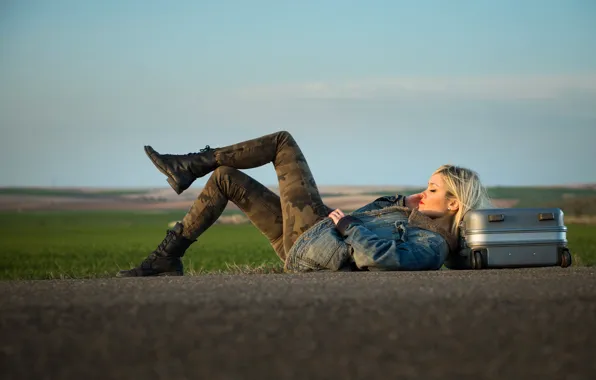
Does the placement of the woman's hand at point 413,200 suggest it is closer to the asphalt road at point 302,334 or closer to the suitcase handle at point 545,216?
the suitcase handle at point 545,216

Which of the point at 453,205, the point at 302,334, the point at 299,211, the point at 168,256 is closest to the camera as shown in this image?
the point at 302,334

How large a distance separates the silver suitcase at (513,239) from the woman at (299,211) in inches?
7.6

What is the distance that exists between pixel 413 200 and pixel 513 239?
0.84 metres

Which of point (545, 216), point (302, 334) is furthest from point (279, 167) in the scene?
point (302, 334)

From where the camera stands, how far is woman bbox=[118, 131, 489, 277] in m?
6.31

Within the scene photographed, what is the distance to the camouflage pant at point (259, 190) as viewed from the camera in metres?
6.88

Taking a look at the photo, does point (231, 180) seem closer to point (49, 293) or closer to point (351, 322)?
point (49, 293)

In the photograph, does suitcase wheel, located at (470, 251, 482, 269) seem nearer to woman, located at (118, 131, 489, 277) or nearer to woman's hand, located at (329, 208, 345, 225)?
woman, located at (118, 131, 489, 277)

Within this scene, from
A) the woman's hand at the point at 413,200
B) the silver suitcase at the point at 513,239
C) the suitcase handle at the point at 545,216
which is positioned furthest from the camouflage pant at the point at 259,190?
the suitcase handle at the point at 545,216

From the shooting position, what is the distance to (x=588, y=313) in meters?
3.85

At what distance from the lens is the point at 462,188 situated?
665 cm

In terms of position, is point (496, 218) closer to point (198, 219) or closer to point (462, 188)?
point (462, 188)

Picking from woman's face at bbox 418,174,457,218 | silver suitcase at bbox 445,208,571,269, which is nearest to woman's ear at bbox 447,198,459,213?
woman's face at bbox 418,174,457,218

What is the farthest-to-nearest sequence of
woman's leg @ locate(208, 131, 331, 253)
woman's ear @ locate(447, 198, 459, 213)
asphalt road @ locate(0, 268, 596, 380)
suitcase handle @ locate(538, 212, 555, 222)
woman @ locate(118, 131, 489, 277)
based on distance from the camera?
woman's leg @ locate(208, 131, 331, 253)
woman's ear @ locate(447, 198, 459, 213)
suitcase handle @ locate(538, 212, 555, 222)
woman @ locate(118, 131, 489, 277)
asphalt road @ locate(0, 268, 596, 380)
